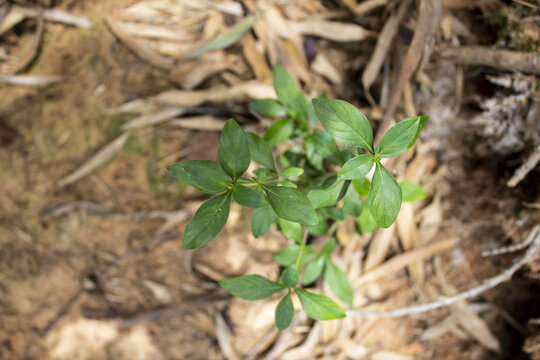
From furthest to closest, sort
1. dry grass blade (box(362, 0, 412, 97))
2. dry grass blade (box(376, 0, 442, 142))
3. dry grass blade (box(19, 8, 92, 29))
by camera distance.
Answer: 1. dry grass blade (box(19, 8, 92, 29))
2. dry grass blade (box(362, 0, 412, 97))
3. dry grass blade (box(376, 0, 442, 142))

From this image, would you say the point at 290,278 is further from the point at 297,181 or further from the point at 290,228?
the point at 297,181

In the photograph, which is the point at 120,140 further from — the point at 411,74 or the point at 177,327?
the point at 411,74

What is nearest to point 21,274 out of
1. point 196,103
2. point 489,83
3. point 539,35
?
point 196,103

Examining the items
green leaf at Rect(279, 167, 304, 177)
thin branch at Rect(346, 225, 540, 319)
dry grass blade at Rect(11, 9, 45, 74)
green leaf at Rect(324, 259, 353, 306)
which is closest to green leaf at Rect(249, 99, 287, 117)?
green leaf at Rect(279, 167, 304, 177)

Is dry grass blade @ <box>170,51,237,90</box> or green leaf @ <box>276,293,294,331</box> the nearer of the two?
green leaf @ <box>276,293,294,331</box>

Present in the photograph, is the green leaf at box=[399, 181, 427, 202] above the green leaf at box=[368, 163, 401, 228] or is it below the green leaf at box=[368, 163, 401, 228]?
below

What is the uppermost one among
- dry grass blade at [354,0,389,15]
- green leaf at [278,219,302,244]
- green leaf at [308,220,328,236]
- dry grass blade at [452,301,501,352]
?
dry grass blade at [354,0,389,15]

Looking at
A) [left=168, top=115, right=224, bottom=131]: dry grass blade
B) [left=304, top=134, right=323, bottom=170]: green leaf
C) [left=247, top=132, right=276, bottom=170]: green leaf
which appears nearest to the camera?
[left=247, top=132, right=276, bottom=170]: green leaf

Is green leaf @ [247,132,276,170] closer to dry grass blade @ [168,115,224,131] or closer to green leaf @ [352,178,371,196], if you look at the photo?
green leaf @ [352,178,371,196]
